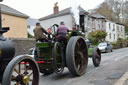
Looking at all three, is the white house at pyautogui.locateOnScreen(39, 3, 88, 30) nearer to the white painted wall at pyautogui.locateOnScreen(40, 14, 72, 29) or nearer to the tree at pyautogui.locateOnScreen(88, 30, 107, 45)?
the white painted wall at pyautogui.locateOnScreen(40, 14, 72, 29)

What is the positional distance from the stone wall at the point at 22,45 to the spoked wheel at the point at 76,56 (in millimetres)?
11145

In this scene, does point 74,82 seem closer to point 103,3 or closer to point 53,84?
point 53,84

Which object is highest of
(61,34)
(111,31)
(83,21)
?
(83,21)

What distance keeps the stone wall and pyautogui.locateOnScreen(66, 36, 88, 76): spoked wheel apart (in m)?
11.1

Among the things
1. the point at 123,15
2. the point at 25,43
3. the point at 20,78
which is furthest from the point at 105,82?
the point at 123,15

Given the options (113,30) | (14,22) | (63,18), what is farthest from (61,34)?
(113,30)

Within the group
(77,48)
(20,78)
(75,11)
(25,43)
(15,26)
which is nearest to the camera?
(20,78)

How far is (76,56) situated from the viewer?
22.3 feet

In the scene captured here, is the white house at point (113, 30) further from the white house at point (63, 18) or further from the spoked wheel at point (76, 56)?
the spoked wheel at point (76, 56)

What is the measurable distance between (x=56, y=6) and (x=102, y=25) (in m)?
12.5

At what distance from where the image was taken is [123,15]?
2126 inches

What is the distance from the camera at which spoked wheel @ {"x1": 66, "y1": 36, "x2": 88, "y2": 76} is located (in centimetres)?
602

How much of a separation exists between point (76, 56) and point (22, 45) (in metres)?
12.1

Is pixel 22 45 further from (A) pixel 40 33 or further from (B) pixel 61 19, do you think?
(B) pixel 61 19
